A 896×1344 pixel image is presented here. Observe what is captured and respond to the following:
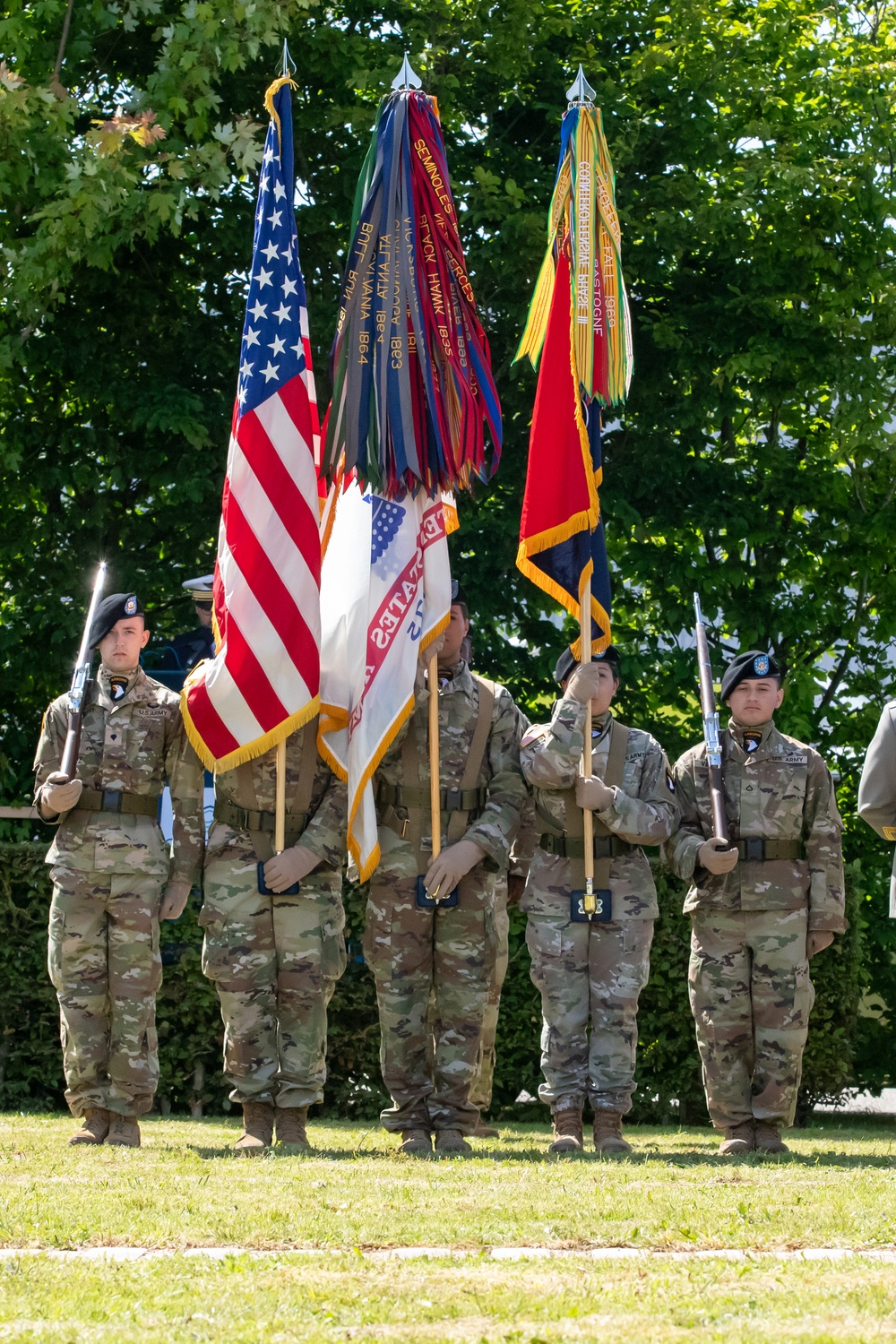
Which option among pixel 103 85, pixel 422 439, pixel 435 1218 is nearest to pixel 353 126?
pixel 103 85

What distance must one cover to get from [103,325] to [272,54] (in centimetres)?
231

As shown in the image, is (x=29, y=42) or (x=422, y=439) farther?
(x=29, y=42)

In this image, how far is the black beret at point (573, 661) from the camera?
26.5ft

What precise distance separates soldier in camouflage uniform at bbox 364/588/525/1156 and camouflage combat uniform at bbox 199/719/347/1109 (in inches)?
9.6

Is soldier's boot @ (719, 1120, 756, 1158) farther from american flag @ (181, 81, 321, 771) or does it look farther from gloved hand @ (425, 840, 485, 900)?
american flag @ (181, 81, 321, 771)

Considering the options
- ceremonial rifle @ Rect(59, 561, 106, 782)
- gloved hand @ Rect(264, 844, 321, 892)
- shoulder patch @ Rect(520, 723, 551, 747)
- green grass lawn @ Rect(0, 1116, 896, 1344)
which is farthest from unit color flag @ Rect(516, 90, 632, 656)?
green grass lawn @ Rect(0, 1116, 896, 1344)

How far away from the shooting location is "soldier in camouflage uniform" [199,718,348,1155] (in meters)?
7.40

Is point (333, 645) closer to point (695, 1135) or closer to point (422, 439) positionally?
point (422, 439)

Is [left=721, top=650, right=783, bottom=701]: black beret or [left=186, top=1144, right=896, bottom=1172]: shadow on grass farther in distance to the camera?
[left=721, top=650, right=783, bottom=701]: black beret

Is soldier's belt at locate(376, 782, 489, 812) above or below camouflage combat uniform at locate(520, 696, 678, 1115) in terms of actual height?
above

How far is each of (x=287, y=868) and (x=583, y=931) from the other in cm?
135

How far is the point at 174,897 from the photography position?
7758 millimetres

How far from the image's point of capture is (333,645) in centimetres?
817

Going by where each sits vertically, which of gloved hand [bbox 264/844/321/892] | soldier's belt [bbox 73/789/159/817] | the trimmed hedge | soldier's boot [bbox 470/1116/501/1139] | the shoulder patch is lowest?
soldier's boot [bbox 470/1116/501/1139]
